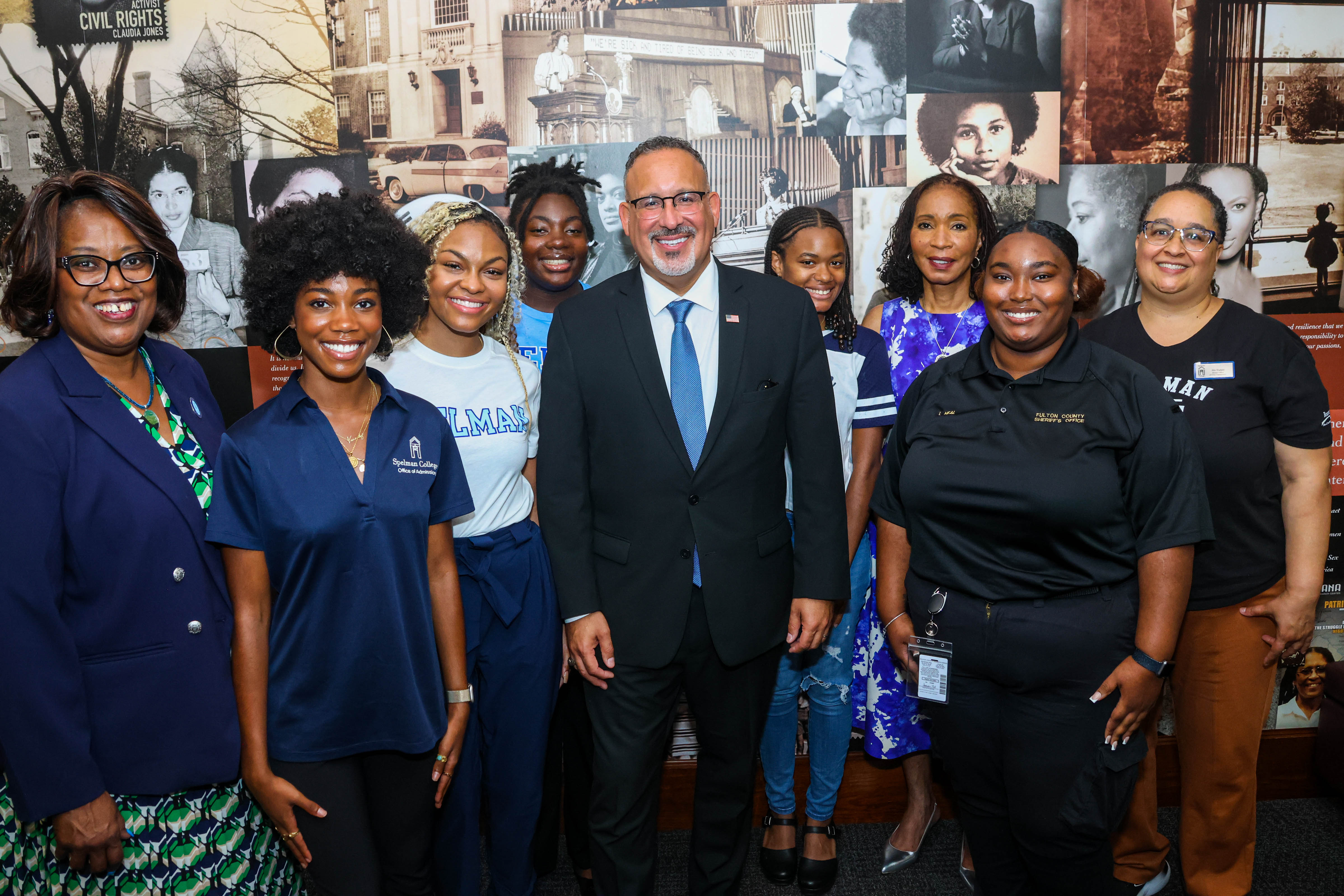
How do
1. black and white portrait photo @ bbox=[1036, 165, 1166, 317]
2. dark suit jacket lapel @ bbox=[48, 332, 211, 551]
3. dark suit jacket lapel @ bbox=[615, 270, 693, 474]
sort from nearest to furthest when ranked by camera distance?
dark suit jacket lapel @ bbox=[48, 332, 211, 551] → dark suit jacket lapel @ bbox=[615, 270, 693, 474] → black and white portrait photo @ bbox=[1036, 165, 1166, 317]

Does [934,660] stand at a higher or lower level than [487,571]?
lower

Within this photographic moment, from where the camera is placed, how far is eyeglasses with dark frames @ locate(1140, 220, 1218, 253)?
233 centimetres

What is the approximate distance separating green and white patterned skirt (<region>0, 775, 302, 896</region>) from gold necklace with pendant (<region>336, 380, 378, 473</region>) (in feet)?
2.39

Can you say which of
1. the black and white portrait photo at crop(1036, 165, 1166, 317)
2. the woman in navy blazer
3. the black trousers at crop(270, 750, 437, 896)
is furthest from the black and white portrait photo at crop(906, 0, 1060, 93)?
the black trousers at crop(270, 750, 437, 896)

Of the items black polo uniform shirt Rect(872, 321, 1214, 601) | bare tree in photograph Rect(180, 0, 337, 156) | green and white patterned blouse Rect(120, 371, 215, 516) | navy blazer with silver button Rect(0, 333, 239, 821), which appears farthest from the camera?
bare tree in photograph Rect(180, 0, 337, 156)

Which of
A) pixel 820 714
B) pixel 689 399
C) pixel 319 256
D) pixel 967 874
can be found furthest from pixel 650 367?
pixel 967 874

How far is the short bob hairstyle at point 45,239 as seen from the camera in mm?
1657

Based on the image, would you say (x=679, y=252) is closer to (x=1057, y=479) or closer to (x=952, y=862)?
(x=1057, y=479)

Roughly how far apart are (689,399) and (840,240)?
3.04 ft

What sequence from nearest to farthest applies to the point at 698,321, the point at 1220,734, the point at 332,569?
the point at 332,569 → the point at 698,321 → the point at 1220,734

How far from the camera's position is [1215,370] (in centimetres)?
228

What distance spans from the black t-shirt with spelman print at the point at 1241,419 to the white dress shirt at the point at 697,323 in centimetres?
123

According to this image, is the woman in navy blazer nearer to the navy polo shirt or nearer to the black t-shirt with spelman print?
the navy polo shirt

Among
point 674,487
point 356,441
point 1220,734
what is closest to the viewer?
point 356,441
